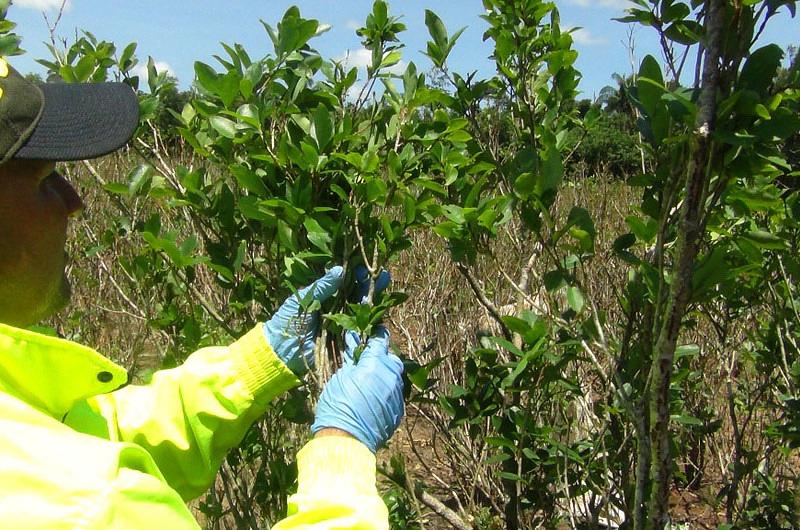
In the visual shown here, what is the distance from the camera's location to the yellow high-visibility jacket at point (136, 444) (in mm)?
985

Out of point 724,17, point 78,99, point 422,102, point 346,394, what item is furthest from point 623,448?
point 78,99

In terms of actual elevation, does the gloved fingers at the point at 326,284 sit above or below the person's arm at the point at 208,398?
above

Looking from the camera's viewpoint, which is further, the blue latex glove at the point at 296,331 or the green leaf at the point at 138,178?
the green leaf at the point at 138,178

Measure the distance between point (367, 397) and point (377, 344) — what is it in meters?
0.17

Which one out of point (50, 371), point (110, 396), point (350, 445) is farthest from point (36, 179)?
point (350, 445)

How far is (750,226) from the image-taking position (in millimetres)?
2398

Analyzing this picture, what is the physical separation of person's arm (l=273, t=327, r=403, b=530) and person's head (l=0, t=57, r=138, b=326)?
0.58 metres

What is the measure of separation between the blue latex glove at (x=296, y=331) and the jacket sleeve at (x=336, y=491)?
35 cm

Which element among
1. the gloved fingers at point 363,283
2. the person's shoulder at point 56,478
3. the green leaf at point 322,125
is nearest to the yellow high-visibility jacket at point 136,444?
the person's shoulder at point 56,478

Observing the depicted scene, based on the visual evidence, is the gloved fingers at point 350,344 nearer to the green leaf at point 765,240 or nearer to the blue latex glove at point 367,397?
the blue latex glove at point 367,397

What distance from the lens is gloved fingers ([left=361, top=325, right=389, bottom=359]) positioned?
69.1 inches

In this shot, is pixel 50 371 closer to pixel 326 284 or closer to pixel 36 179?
pixel 36 179

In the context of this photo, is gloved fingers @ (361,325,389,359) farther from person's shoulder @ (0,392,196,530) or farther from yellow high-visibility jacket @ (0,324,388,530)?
person's shoulder @ (0,392,196,530)

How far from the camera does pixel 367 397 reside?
5.37 feet
